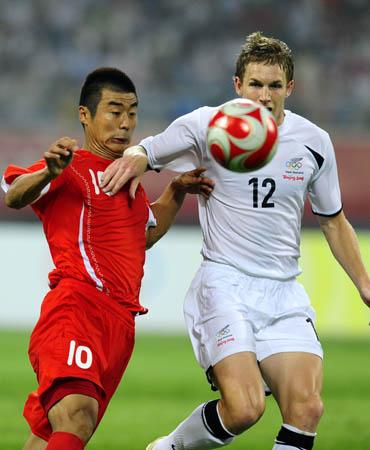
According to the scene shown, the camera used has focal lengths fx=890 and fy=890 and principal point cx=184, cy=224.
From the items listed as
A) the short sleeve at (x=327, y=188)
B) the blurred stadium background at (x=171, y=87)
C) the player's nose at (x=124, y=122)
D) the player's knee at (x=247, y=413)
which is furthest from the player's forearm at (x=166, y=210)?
the blurred stadium background at (x=171, y=87)

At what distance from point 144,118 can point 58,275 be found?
1141 centimetres

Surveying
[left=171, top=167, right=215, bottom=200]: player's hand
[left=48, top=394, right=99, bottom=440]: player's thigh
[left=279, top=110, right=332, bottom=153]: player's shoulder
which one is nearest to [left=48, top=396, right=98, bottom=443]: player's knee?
[left=48, top=394, right=99, bottom=440]: player's thigh

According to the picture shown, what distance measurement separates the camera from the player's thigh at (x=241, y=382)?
451 cm

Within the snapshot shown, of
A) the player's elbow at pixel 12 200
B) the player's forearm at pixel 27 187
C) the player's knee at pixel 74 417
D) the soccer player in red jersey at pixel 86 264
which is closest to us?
the player's knee at pixel 74 417

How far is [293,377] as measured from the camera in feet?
15.0

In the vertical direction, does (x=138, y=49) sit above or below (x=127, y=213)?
above

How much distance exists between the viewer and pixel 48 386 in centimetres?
407

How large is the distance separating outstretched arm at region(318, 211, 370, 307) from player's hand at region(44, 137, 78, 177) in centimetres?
183

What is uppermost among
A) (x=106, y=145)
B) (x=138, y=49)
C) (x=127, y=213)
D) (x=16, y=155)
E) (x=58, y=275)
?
(x=138, y=49)

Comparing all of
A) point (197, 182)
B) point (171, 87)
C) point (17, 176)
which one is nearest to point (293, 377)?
point (197, 182)

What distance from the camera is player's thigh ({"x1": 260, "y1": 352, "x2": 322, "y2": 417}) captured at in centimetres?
453

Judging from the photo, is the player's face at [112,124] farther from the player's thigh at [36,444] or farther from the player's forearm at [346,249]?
the player's thigh at [36,444]

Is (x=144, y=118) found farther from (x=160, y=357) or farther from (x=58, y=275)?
(x=58, y=275)

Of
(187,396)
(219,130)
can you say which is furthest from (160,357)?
(219,130)
